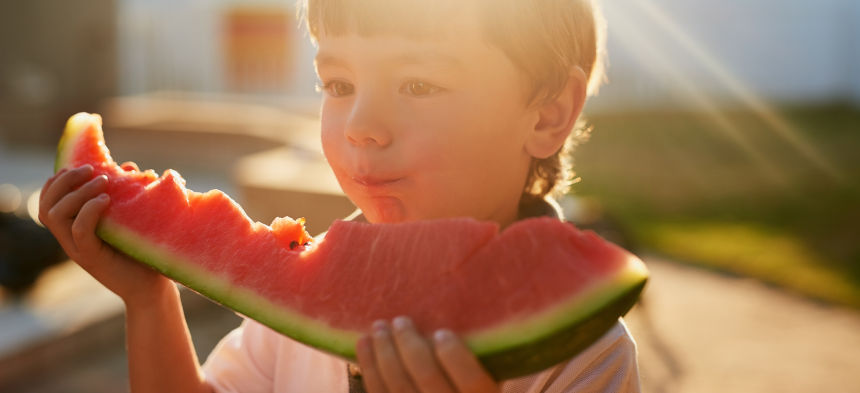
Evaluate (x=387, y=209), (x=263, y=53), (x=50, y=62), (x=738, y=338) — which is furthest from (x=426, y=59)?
(x=263, y=53)

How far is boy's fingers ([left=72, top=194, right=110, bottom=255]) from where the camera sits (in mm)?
1375

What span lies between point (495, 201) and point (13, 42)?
12925 millimetres

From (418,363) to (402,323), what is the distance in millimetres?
74

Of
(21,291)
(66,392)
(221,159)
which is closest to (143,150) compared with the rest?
(221,159)

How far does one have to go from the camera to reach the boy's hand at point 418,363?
1.05 m

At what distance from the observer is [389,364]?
1068mm

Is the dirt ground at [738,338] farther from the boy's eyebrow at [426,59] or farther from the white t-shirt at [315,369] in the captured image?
the boy's eyebrow at [426,59]

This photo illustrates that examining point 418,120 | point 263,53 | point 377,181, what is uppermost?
point 418,120

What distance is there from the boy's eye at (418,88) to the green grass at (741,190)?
5.24 metres

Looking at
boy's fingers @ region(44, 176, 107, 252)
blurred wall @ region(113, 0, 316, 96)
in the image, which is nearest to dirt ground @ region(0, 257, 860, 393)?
boy's fingers @ region(44, 176, 107, 252)

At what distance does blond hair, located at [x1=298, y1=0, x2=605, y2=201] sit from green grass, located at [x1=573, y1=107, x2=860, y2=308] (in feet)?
16.1

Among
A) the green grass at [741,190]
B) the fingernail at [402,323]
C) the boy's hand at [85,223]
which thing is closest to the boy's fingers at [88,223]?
the boy's hand at [85,223]

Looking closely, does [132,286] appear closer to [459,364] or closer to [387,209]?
[387,209]

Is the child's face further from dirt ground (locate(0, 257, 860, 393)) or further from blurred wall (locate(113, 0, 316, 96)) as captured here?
blurred wall (locate(113, 0, 316, 96))
